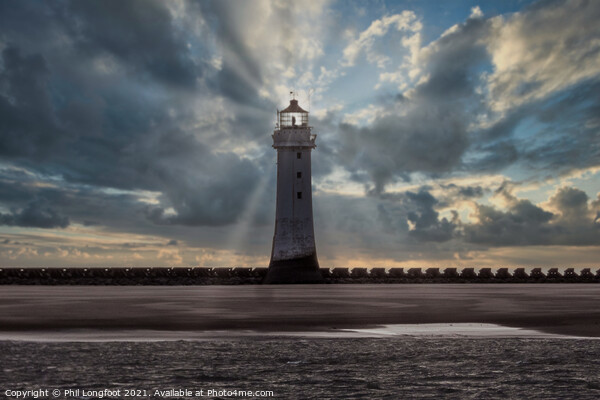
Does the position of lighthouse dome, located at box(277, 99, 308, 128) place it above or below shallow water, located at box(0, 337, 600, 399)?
above

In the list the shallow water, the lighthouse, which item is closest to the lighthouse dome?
the lighthouse

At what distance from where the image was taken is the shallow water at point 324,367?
6195mm

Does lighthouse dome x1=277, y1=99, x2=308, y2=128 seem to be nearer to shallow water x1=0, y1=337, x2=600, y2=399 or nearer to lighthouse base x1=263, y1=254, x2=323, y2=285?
lighthouse base x1=263, y1=254, x2=323, y2=285

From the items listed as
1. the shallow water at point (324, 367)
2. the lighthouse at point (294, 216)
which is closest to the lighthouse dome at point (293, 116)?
the lighthouse at point (294, 216)

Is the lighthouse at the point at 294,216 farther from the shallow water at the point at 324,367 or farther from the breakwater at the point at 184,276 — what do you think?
the shallow water at the point at 324,367

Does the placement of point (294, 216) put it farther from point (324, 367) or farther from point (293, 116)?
point (324, 367)

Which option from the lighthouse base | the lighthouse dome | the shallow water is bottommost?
the shallow water

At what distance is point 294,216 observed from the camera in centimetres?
4706

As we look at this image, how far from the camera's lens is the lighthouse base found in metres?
47.2

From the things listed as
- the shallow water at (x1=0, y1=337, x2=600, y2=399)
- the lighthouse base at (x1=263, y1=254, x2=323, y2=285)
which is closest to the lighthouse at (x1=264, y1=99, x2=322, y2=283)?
the lighthouse base at (x1=263, y1=254, x2=323, y2=285)

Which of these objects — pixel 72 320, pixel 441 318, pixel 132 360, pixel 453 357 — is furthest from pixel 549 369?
pixel 72 320

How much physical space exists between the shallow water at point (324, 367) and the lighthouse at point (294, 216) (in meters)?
37.1

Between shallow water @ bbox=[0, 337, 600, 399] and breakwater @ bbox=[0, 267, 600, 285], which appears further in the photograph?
breakwater @ bbox=[0, 267, 600, 285]

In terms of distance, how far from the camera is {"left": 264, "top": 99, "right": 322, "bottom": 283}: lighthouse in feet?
154
